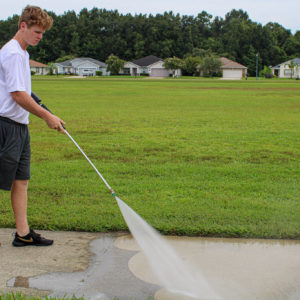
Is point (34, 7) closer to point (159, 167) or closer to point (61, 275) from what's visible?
point (61, 275)

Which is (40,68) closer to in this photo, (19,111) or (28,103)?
(19,111)

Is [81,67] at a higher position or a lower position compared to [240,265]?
higher

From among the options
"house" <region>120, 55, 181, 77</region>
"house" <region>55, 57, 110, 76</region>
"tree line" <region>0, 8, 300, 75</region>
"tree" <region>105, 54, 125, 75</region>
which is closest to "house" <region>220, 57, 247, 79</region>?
A: "house" <region>120, 55, 181, 77</region>

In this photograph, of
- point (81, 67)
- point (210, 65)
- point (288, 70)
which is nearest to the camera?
Result: point (210, 65)

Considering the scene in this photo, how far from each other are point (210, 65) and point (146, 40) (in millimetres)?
47391

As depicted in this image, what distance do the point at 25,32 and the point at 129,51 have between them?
441ft

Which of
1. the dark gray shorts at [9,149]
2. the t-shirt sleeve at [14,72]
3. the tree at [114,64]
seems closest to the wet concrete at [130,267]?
the dark gray shorts at [9,149]

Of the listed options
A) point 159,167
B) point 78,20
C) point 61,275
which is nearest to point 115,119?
point 159,167

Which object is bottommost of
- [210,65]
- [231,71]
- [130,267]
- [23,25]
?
[130,267]

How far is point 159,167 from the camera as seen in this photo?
736 cm

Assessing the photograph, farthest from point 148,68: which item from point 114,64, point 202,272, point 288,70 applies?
point 202,272

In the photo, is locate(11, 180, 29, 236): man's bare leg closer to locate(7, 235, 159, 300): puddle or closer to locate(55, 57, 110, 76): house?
locate(7, 235, 159, 300): puddle

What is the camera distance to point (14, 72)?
11.7 ft

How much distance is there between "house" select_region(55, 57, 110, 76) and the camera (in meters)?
116
